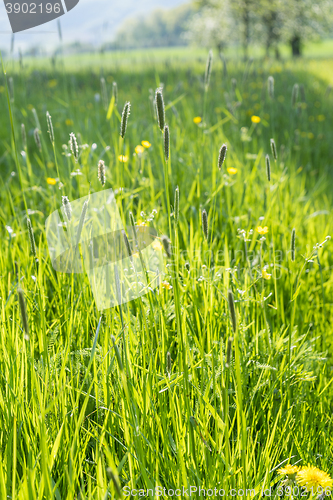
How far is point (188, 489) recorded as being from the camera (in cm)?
73

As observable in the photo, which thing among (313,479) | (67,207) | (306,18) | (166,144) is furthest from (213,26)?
(313,479)

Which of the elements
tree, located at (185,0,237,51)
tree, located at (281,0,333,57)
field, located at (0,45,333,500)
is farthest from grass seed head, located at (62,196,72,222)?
tree, located at (185,0,237,51)

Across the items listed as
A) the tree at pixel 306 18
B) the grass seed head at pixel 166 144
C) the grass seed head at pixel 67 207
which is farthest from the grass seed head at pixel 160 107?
the tree at pixel 306 18

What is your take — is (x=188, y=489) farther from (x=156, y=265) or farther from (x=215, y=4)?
(x=215, y=4)

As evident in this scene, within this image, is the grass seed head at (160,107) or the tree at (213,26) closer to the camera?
the grass seed head at (160,107)

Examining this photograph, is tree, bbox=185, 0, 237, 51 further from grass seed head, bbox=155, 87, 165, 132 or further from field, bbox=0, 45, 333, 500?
grass seed head, bbox=155, 87, 165, 132

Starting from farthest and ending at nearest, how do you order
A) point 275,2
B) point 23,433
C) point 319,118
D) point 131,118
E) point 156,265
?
point 275,2 → point 319,118 → point 131,118 → point 156,265 → point 23,433

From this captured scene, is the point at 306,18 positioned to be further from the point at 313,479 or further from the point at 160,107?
the point at 313,479

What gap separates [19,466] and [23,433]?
0.09 meters

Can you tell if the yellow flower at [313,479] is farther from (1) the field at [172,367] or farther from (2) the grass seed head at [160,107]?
(2) the grass seed head at [160,107]

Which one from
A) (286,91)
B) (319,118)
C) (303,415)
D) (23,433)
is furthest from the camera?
(286,91)

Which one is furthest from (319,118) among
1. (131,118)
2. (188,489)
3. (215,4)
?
(215,4)

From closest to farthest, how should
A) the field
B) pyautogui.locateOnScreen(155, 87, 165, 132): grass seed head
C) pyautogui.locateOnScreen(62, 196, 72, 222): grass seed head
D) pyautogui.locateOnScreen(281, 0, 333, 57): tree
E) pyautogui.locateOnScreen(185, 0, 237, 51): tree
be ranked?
pyautogui.locateOnScreen(155, 87, 165, 132): grass seed head
the field
pyautogui.locateOnScreen(62, 196, 72, 222): grass seed head
pyautogui.locateOnScreen(281, 0, 333, 57): tree
pyautogui.locateOnScreen(185, 0, 237, 51): tree

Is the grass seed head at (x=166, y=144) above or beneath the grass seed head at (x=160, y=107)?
beneath
